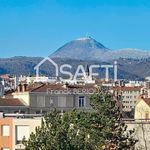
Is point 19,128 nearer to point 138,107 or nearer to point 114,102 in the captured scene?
point 114,102

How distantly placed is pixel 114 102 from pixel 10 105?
51645 mm

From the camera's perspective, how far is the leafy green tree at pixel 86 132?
35.3 m

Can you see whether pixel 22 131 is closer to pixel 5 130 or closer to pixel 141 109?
pixel 5 130

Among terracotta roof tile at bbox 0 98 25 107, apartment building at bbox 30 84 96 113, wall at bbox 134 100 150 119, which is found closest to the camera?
wall at bbox 134 100 150 119

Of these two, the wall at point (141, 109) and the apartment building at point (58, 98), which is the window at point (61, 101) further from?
the wall at point (141, 109)

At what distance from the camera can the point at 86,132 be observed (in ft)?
119

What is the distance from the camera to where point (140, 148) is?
132 ft

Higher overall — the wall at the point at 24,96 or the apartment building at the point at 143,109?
the wall at the point at 24,96

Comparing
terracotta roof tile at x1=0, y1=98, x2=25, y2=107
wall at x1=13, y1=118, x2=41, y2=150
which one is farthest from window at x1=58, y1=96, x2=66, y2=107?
wall at x1=13, y1=118, x2=41, y2=150

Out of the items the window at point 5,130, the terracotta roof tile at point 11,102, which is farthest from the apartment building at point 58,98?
the window at point 5,130

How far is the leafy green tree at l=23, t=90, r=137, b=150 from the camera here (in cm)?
3528

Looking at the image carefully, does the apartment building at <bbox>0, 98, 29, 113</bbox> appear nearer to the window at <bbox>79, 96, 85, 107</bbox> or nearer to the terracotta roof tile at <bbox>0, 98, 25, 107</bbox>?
the terracotta roof tile at <bbox>0, 98, 25, 107</bbox>

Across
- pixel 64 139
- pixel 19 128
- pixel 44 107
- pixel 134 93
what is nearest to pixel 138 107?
pixel 44 107

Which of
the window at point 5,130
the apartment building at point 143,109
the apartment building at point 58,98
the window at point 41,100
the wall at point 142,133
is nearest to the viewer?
the wall at point 142,133
